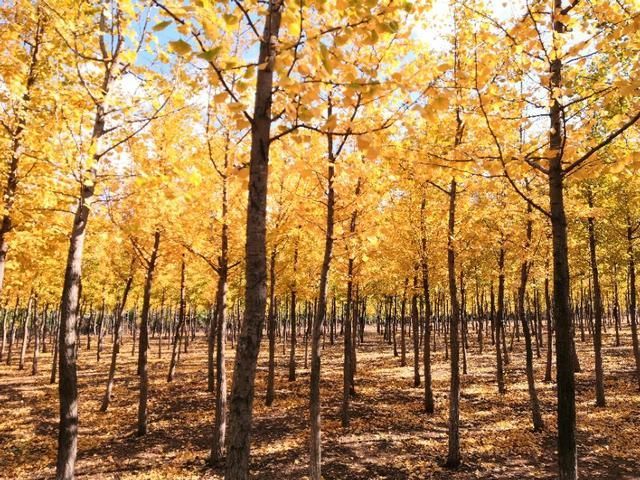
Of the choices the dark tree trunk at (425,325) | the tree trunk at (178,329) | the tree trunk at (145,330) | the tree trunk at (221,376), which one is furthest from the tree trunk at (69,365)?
the tree trunk at (178,329)

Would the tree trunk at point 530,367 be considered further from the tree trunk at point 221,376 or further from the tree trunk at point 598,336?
the tree trunk at point 221,376

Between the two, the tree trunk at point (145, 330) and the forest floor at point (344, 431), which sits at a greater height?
the tree trunk at point (145, 330)

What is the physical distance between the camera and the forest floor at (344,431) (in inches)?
368

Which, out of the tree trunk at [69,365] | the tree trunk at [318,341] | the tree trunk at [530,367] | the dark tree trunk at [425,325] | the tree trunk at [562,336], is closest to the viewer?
the tree trunk at [562,336]

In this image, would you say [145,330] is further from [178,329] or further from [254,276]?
[254,276]

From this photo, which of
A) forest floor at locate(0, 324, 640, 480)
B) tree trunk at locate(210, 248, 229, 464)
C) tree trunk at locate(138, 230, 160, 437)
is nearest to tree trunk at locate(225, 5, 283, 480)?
tree trunk at locate(210, 248, 229, 464)

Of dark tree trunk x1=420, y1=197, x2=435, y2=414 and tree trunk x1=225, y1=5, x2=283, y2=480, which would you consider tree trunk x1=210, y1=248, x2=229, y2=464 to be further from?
dark tree trunk x1=420, y1=197, x2=435, y2=414

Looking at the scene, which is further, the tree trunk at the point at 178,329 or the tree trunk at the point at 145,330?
the tree trunk at the point at 178,329

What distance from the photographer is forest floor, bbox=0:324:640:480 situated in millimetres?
9336

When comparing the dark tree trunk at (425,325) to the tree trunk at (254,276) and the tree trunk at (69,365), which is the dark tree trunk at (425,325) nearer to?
the tree trunk at (69,365)

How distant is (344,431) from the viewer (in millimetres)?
11844

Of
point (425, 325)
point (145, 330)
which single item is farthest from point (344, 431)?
point (145, 330)

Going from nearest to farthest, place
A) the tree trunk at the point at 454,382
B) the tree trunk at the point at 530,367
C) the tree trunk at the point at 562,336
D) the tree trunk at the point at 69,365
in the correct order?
the tree trunk at the point at 562,336
the tree trunk at the point at 69,365
the tree trunk at the point at 454,382
the tree trunk at the point at 530,367

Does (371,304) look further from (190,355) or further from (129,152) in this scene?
(129,152)
